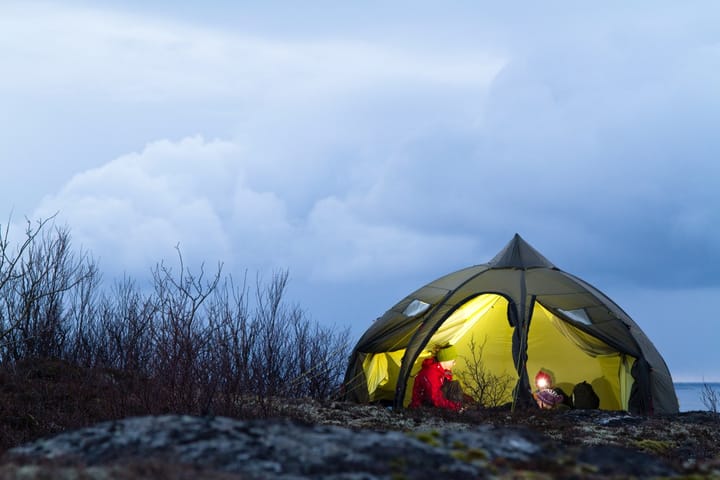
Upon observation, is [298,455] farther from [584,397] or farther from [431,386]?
[584,397]

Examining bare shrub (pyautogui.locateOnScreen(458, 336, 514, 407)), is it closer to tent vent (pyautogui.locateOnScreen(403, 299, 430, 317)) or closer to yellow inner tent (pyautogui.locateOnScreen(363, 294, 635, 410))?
yellow inner tent (pyautogui.locateOnScreen(363, 294, 635, 410))

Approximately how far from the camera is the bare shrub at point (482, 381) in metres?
15.3

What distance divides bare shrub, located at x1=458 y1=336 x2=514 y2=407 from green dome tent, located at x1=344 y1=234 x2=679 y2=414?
1.1 inches

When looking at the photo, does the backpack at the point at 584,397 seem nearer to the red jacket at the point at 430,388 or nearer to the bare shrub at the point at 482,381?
the bare shrub at the point at 482,381

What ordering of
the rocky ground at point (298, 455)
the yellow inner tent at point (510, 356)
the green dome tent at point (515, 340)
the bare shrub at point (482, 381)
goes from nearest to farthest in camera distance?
the rocky ground at point (298, 455)
the green dome tent at point (515, 340)
the bare shrub at point (482, 381)
the yellow inner tent at point (510, 356)

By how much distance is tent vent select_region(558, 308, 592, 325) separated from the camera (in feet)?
48.0

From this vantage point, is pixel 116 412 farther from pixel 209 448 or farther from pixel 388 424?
pixel 209 448

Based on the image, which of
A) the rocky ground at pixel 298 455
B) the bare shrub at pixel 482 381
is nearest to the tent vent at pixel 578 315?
the bare shrub at pixel 482 381

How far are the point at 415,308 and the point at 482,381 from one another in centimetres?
187

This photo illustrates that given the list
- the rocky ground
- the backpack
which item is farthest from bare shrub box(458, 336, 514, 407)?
the rocky ground

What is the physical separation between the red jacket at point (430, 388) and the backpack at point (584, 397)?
85.5 inches

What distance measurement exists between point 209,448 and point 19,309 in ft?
49.7

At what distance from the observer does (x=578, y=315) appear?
14680mm

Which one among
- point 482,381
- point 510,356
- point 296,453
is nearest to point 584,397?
point 482,381
